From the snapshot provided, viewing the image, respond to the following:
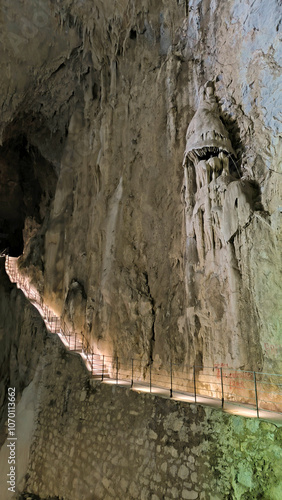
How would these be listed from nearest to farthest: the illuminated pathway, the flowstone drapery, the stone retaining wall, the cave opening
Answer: the stone retaining wall → the illuminated pathway → the flowstone drapery → the cave opening

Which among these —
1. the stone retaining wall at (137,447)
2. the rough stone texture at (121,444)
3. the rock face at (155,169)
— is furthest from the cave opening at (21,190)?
the stone retaining wall at (137,447)

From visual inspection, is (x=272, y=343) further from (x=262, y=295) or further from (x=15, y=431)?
(x=15, y=431)

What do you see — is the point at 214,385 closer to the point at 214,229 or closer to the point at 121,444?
the point at 121,444

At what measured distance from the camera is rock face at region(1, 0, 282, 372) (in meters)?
8.16

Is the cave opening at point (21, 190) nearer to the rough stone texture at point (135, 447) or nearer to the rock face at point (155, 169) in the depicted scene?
the rock face at point (155, 169)

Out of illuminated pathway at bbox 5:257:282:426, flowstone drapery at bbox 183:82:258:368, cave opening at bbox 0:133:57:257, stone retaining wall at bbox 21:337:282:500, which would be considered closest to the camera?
stone retaining wall at bbox 21:337:282:500

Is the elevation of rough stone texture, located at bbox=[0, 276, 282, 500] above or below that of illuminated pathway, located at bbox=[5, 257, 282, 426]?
below

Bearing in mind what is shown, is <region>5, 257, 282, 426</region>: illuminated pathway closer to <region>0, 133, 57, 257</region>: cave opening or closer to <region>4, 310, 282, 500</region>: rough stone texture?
<region>4, 310, 282, 500</region>: rough stone texture

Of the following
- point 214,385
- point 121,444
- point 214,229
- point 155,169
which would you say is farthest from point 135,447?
point 155,169

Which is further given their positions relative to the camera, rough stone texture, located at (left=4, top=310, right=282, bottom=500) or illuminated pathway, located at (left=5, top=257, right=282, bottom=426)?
illuminated pathway, located at (left=5, top=257, right=282, bottom=426)

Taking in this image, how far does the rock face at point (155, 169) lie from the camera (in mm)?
8156

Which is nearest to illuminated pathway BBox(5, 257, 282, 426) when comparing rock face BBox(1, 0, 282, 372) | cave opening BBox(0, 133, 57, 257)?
rock face BBox(1, 0, 282, 372)

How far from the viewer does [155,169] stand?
1245cm

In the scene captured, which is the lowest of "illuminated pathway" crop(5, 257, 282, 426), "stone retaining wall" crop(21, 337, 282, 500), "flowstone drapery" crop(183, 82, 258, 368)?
"stone retaining wall" crop(21, 337, 282, 500)
